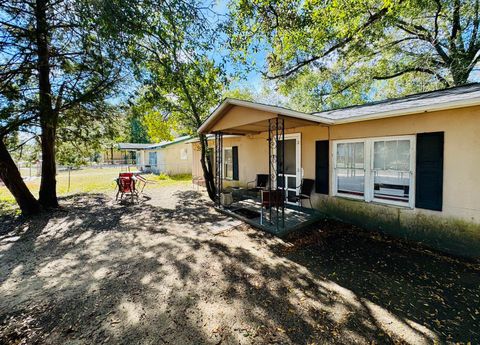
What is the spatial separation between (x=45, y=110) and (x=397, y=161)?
9.07m

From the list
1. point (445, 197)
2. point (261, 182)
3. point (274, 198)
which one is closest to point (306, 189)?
point (274, 198)

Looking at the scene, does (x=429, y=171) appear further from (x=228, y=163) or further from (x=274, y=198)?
(x=228, y=163)

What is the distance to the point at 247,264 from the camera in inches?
148

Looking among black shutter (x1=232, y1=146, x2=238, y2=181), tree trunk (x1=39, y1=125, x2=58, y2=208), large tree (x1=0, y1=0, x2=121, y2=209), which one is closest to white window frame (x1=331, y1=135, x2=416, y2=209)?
black shutter (x1=232, y1=146, x2=238, y2=181)

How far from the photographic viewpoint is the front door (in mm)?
6684

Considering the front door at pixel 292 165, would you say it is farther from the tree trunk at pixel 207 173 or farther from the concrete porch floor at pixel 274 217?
the tree trunk at pixel 207 173

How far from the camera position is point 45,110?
19.1ft

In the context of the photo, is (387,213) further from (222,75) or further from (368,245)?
(222,75)

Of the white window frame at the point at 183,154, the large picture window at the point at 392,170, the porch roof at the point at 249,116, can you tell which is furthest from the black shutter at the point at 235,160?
the white window frame at the point at 183,154

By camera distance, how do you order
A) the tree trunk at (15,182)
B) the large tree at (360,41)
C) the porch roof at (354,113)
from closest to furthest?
the porch roof at (354,113), the tree trunk at (15,182), the large tree at (360,41)

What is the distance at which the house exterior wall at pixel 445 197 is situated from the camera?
3.84 m

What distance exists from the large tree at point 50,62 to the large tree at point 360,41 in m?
4.53

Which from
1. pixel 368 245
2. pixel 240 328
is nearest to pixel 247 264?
pixel 240 328

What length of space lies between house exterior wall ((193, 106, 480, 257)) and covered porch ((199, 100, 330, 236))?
1.73ft
